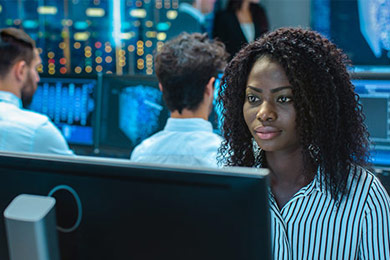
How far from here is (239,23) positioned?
402 centimetres

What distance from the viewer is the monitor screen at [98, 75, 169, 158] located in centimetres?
215

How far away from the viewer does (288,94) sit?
3.12ft

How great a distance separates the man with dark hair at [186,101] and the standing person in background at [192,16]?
2.89 metres

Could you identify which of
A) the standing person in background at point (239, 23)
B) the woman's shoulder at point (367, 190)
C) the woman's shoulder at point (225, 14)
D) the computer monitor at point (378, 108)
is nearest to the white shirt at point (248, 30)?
the standing person in background at point (239, 23)

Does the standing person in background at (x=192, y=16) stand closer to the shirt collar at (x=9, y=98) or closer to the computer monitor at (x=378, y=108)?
the shirt collar at (x=9, y=98)

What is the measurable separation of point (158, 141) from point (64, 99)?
915mm

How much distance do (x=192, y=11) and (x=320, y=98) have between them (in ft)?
12.6

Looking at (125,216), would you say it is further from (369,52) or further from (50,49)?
(50,49)

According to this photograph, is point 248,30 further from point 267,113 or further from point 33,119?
point 267,113

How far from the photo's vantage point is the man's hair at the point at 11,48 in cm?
209

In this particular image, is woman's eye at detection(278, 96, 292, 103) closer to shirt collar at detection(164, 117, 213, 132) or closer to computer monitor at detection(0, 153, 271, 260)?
computer monitor at detection(0, 153, 271, 260)

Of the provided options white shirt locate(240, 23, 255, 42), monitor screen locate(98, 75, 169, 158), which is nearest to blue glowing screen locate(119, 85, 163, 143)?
monitor screen locate(98, 75, 169, 158)

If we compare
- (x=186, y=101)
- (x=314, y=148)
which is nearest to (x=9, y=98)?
(x=186, y=101)

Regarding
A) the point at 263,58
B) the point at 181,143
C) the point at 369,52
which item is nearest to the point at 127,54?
the point at 369,52
